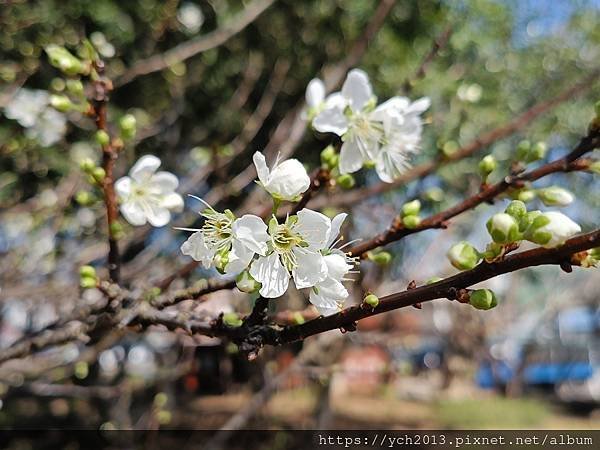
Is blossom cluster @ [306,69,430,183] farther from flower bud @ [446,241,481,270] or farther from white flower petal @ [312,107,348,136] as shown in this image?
flower bud @ [446,241,481,270]

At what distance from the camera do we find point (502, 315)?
26.6 feet

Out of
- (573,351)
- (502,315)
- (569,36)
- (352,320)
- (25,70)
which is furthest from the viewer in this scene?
(573,351)

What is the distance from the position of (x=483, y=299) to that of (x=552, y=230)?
0.39 ft

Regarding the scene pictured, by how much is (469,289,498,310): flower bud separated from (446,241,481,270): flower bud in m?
0.03

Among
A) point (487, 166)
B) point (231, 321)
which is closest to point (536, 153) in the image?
point (487, 166)

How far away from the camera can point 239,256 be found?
2.53 ft

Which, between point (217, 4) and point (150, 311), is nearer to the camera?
point (150, 311)

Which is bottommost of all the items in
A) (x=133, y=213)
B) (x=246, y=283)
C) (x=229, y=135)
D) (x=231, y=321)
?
(x=229, y=135)

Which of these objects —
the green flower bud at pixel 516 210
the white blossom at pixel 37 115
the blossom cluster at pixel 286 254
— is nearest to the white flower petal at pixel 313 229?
the blossom cluster at pixel 286 254

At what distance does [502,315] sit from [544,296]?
9.12 ft

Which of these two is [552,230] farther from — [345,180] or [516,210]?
[345,180]

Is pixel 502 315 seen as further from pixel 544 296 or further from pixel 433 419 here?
pixel 544 296

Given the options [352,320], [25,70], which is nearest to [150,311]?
[352,320]

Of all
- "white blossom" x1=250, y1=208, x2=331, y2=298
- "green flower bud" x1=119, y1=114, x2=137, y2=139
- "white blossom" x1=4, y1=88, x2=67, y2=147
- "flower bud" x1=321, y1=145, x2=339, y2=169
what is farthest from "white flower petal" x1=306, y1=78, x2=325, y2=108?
"white blossom" x1=4, y1=88, x2=67, y2=147
